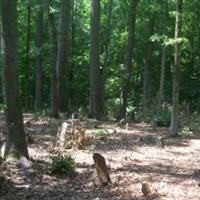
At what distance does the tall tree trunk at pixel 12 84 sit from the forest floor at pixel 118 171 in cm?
47

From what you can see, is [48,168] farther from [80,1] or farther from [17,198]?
[80,1]

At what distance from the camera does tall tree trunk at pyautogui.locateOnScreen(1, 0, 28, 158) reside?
10.3 m

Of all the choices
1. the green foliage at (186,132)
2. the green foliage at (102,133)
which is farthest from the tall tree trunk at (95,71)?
the green foliage at (102,133)

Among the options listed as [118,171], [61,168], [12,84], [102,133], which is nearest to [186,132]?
[102,133]

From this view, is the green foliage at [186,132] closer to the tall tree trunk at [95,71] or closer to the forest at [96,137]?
the forest at [96,137]

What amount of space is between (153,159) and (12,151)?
3.89 m

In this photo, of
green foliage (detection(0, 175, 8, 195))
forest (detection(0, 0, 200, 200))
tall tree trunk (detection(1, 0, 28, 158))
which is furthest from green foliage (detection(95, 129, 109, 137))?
green foliage (detection(0, 175, 8, 195))

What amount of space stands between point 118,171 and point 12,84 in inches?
120

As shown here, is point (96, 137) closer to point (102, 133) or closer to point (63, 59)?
point (102, 133)

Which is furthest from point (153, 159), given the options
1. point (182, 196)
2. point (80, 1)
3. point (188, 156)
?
point (80, 1)

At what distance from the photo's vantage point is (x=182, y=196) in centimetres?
898

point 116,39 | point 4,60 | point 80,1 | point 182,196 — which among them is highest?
point 80,1

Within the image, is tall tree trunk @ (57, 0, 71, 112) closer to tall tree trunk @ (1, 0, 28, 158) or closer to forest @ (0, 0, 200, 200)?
forest @ (0, 0, 200, 200)

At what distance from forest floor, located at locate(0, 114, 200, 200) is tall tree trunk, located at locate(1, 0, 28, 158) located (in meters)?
0.47
